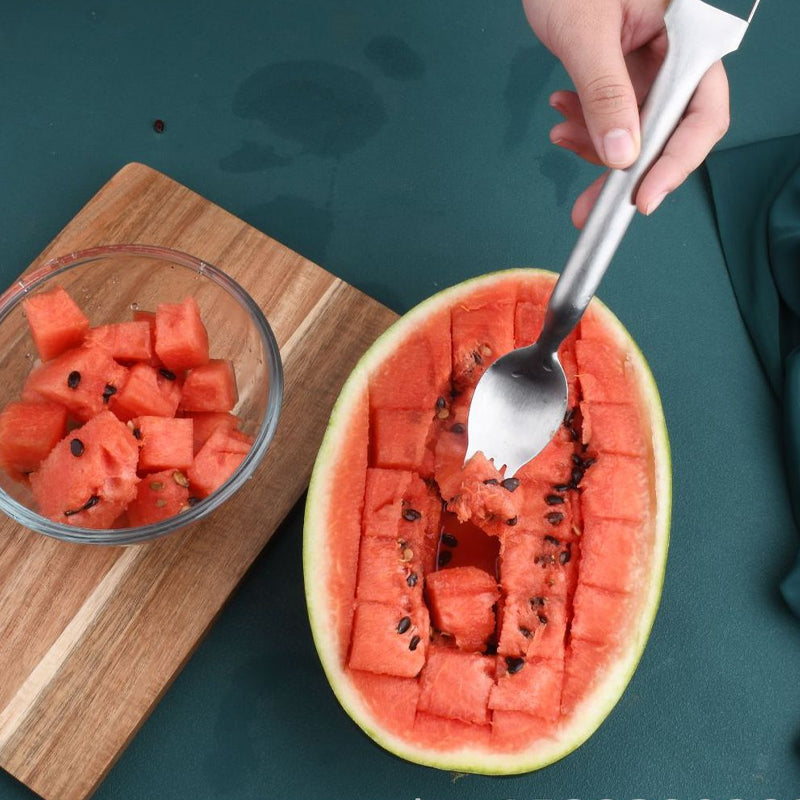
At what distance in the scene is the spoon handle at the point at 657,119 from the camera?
1.35m

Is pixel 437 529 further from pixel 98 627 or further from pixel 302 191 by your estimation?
pixel 302 191

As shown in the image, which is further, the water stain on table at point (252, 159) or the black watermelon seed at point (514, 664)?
the water stain on table at point (252, 159)

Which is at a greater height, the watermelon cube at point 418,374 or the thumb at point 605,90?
the thumb at point 605,90

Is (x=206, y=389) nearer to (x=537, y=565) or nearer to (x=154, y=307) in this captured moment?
(x=154, y=307)

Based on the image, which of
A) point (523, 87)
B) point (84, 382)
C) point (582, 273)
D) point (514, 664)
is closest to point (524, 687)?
point (514, 664)

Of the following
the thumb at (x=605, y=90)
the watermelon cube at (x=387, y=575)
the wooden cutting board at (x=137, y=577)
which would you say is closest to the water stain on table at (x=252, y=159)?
the wooden cutting board at (x=137, y=577)

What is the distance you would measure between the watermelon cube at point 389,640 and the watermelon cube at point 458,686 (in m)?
0.03

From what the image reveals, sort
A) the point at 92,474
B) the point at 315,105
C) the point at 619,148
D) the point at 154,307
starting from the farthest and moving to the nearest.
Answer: the point at 315,105 → the point at 154,307 → the point at 92,474 → the point at 619,148

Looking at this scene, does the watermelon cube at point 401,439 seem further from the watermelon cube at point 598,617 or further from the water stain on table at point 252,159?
the water stain on table at point 252,159

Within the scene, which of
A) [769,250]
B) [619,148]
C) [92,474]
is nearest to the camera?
[619,148]

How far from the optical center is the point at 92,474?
4.80 feet

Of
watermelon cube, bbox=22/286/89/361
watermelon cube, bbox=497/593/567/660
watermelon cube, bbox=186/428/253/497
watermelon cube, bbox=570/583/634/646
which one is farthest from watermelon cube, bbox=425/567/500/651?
watermelon cube, bbox=22/286/89/361

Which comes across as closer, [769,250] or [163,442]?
[163,442]

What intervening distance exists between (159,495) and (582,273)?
2.60 feet
